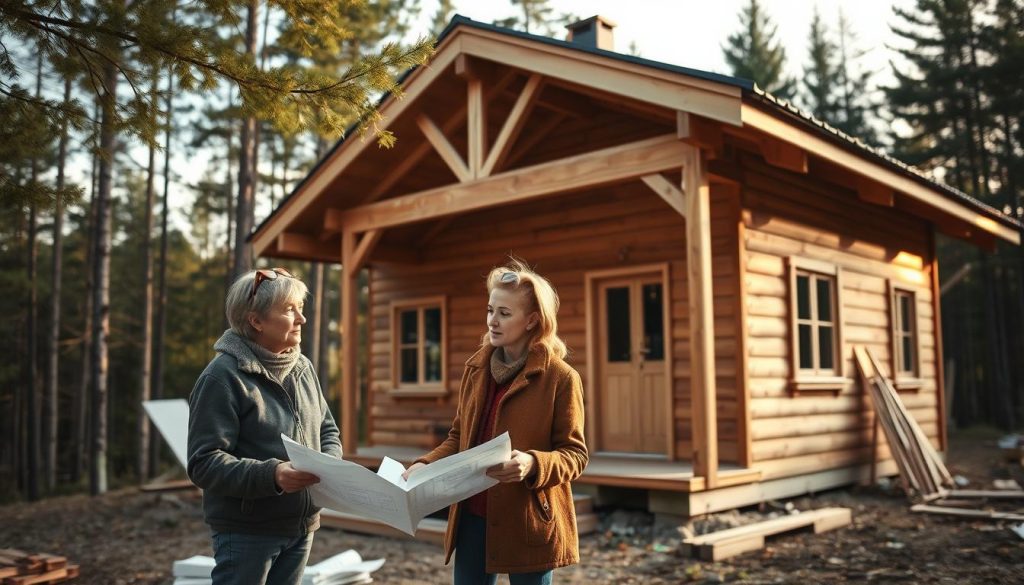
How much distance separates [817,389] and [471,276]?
4.41m

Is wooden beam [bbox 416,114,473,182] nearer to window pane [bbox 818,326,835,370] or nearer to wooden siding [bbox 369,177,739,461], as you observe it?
wooden siding [bbox 369,177,739,461]

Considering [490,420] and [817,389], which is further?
[817,389]

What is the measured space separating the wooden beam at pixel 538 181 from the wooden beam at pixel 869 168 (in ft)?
2.11

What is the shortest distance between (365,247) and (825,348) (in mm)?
5314

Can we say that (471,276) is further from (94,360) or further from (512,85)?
(94,360)

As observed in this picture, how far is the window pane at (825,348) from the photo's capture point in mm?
9078

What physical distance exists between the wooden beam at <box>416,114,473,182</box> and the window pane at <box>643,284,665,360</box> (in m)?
2.32

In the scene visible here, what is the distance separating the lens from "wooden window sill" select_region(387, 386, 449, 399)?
10937 mm

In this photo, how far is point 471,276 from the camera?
10.8 metres

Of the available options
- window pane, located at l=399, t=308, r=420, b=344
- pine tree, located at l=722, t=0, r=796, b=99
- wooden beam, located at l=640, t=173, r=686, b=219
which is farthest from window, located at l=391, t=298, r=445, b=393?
pine tree, located at l=722, t=0, r=796, b=99

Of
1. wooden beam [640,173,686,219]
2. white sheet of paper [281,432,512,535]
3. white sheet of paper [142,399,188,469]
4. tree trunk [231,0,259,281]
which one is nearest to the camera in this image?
white sheet of paper [281,432,512,535]

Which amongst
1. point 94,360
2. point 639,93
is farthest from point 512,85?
point 94,360

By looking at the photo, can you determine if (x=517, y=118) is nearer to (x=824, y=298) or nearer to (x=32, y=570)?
(x=824, y=298)

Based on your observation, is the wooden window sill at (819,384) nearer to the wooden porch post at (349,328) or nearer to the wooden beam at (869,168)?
the wooden beam at (869,168)
